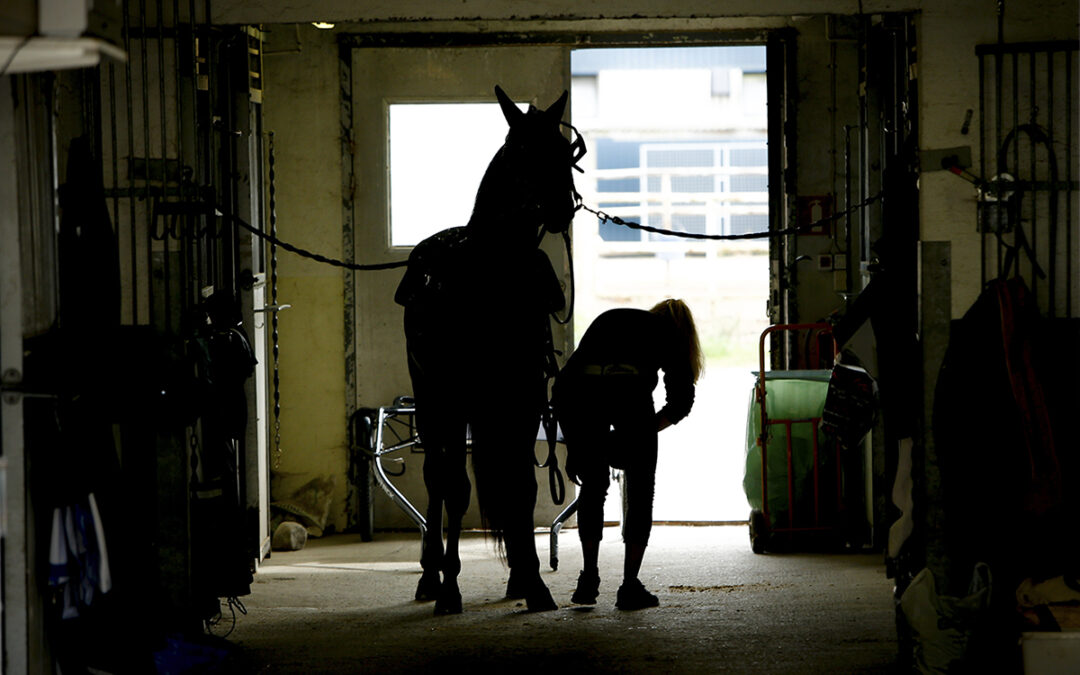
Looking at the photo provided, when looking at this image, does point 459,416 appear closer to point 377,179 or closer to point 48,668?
point 48,668

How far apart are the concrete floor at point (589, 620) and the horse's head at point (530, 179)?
1479 mm

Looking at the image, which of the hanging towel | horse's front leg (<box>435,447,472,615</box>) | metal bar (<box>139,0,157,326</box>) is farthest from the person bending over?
the hanging towel

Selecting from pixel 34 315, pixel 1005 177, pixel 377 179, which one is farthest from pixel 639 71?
pixel 34 315

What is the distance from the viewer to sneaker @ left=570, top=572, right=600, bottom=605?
5.16 metres

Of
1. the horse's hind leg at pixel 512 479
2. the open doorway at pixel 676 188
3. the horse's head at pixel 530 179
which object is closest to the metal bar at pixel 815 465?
the horse's hind leg at pixel 512 479

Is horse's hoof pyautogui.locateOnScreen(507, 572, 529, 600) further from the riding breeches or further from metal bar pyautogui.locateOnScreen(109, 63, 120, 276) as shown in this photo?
metal bar pyautogui.locateOnScreen(109, 63, 120, 276)

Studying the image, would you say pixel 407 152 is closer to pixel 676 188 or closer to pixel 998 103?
pixel 998 103

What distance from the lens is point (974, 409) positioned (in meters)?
4.18

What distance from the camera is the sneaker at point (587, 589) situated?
5.16 m

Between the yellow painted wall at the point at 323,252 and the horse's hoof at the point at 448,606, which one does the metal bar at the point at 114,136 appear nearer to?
the horse's hoof at the point at 448,606

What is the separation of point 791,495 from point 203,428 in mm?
3083

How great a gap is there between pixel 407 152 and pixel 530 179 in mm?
2765

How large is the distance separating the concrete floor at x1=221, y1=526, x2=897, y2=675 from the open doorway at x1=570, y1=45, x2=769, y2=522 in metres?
7.70

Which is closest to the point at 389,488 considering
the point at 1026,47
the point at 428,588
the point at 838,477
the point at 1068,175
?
the point at 428,588
